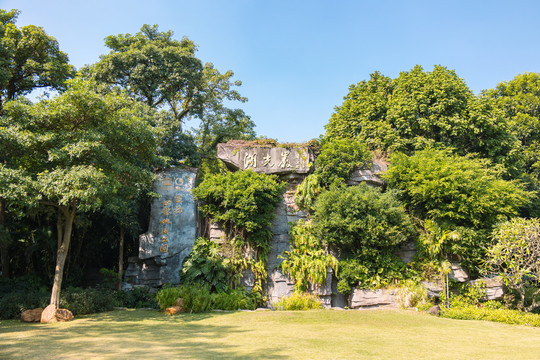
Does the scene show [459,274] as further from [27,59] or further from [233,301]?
[27,59]

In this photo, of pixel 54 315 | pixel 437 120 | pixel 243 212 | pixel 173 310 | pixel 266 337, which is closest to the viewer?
pixel 266 337

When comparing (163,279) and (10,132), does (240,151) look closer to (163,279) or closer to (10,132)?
(163,279)

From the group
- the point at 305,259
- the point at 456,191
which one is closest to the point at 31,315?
the point at 305,259

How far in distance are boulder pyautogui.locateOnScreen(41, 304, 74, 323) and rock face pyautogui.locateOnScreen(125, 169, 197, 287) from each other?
3.20 meters

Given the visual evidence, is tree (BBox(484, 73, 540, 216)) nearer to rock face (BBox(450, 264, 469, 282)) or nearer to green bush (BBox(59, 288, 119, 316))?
rock face (BBox(450, 264, 469, 282))

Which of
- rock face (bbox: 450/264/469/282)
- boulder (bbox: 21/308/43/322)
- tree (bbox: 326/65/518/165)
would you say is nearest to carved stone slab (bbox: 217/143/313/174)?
tree (bbox: 326/65/518/165)

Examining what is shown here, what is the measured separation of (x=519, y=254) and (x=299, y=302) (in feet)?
18.6

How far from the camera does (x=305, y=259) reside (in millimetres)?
10312

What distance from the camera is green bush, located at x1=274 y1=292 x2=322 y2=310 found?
9742 millimetres

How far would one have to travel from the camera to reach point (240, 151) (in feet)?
37.9

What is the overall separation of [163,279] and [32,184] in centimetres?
470

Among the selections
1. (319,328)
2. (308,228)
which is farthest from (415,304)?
(319,328)

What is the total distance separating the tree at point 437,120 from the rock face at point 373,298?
531cm

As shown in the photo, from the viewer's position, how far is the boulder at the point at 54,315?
23.8 feet
